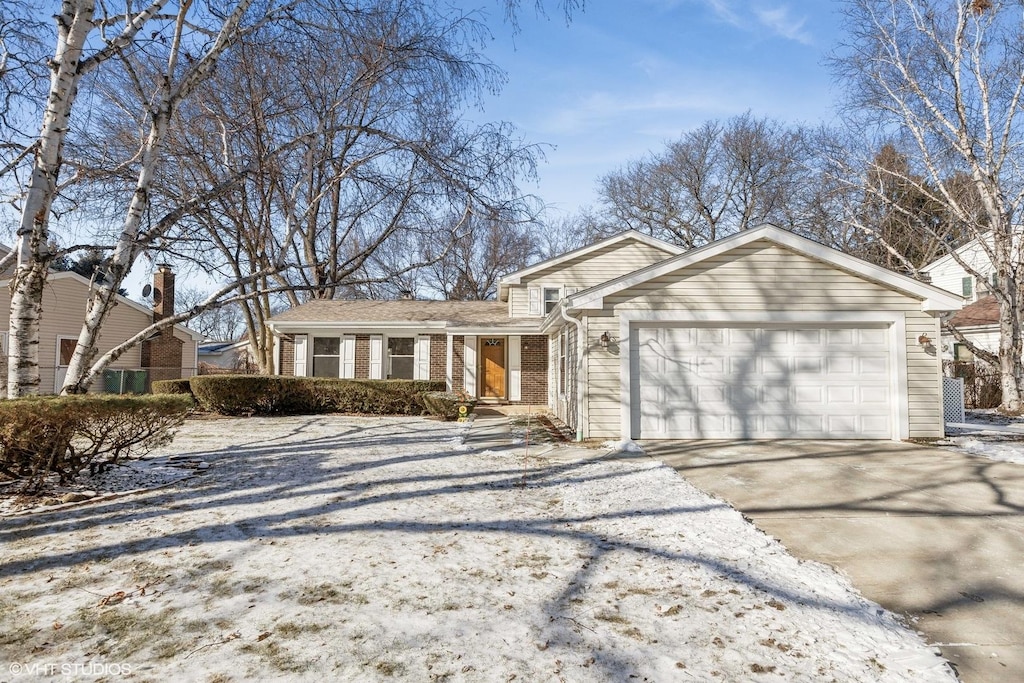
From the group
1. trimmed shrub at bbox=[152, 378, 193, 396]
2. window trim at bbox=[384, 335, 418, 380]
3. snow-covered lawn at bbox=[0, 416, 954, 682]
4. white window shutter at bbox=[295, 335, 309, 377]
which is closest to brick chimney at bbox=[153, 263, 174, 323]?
trimmed shrub at bbox=[152, 378, 193, 396]

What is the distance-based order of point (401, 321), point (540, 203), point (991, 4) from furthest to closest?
point (401, 321) → point (991, 4) → point (540, 203)

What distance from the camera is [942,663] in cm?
270

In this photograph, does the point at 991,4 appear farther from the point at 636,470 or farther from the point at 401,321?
the point at 401,321

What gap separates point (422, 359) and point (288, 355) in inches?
158

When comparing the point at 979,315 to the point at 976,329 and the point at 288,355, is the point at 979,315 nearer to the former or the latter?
the point at 976,329

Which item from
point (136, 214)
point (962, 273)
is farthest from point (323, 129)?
point (962, 273)

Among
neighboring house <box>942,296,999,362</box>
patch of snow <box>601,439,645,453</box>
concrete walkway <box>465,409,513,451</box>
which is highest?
neighboring house <box>942,296,999,362</box>

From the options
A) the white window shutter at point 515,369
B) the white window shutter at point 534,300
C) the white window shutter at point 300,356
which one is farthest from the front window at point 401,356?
the white window shutter at point 534,300

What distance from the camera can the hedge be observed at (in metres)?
13.8

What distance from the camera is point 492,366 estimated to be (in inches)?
634

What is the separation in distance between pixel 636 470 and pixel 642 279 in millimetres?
3474

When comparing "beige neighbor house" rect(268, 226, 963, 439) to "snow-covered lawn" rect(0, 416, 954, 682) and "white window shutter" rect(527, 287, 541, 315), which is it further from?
"white window shutter" rect(527, 287, 541, 315)

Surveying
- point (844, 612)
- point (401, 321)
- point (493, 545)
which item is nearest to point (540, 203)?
point (493, 545)

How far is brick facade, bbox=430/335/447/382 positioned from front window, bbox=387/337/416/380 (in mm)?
613
